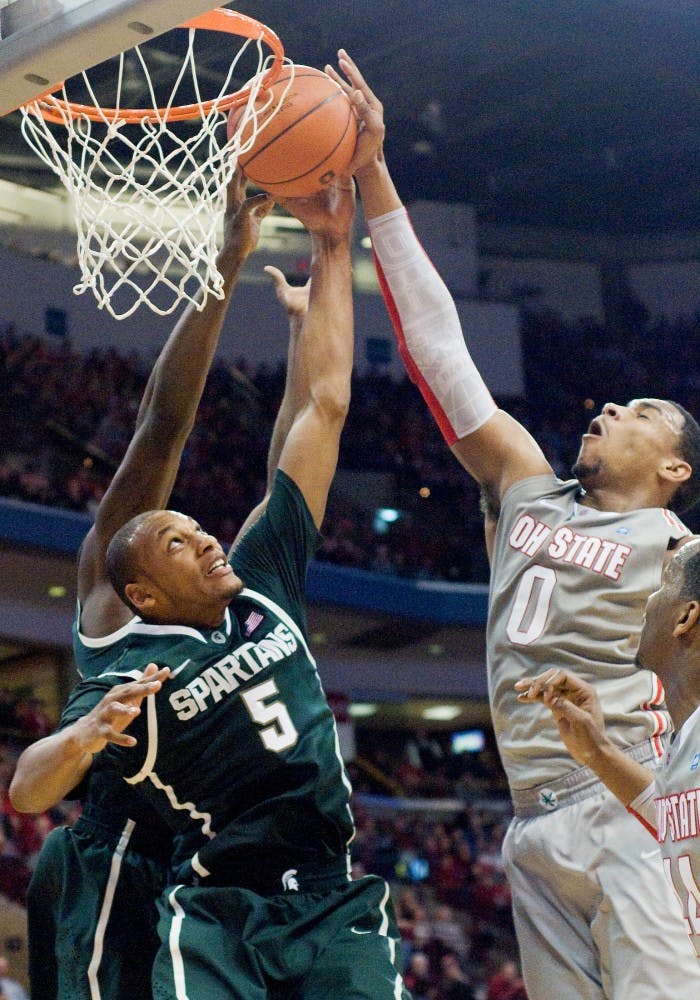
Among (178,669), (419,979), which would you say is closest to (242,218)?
(178,669)

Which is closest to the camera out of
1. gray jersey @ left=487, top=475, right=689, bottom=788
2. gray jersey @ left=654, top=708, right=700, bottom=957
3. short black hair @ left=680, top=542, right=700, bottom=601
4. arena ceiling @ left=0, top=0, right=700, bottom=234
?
gray jersey @ left=654, top=708, right=700, bottom=957

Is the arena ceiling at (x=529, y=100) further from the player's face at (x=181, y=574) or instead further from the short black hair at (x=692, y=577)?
the short black hair at (x=692, y=577)

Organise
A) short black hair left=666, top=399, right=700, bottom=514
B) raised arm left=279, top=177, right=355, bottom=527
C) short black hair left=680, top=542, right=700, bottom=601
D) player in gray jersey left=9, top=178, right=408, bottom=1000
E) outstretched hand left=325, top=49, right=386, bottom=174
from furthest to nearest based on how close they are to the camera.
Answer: outstretched hand left=325, top=49, right=386, bottom=174
short black hair left=666, top=399, right=700, bottom=514
raised arm left=279, top=177, right=355, bottom=527
player in gray jersey left=9, top=178, right=408, bottom=1000
short black hair left=680, top=542, right=700, bottom=601

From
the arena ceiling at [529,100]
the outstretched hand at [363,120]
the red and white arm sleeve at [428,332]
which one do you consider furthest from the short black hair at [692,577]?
the arena ceiling at [529,100]

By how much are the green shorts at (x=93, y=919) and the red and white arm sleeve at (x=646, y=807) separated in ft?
3.61

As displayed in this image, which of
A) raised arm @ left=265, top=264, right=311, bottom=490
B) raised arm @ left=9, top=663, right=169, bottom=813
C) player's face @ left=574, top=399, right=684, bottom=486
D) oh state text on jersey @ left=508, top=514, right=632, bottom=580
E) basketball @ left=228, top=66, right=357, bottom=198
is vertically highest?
basketball @ left=228, top=66, right=357, bottom=198

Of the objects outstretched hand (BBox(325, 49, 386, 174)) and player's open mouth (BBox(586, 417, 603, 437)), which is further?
outstretched hand (BBox(325, 49, 386, 174))

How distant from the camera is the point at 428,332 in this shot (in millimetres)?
3723

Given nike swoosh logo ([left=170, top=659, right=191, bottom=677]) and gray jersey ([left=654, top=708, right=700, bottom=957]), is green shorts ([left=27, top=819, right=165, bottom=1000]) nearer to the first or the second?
nike swoosh logo ([left=170, top=659, right=191, bottom=677])

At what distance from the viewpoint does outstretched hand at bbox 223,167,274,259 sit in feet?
11.9

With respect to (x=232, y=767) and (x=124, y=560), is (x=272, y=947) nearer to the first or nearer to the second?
(x=232, y=767)

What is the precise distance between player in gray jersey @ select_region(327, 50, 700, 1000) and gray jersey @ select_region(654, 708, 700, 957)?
0.63 m

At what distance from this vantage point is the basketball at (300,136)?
A: 11.8 ft

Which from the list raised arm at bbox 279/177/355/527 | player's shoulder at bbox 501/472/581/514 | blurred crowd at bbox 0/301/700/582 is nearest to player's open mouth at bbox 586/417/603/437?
player's shoulder at bbox 501/472/581/514
